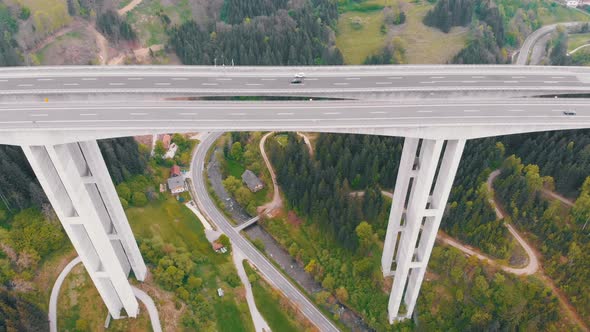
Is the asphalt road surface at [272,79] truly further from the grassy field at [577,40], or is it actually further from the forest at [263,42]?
the grassy field at [577,40]

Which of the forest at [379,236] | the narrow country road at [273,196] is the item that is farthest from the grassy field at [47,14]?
the forest at [379,236]

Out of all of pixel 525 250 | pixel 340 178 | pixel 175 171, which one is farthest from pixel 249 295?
pixel 525 250

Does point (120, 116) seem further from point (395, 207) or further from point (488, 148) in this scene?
point (488, 148)

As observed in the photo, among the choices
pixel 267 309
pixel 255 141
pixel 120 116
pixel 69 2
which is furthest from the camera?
pixel 69 2

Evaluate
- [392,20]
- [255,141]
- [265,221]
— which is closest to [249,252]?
[265,221]

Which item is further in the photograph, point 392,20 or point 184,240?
point 392,20

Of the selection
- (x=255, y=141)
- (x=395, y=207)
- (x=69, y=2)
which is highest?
(x=69, y=2)

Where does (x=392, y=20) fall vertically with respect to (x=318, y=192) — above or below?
above

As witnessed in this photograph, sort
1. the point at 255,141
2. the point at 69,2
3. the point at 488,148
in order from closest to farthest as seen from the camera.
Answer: the point at 488,148, the point at 255,141, the point at 69,2
